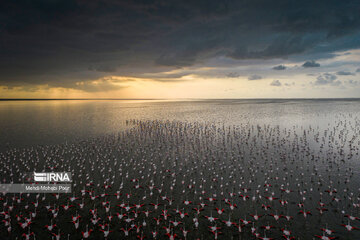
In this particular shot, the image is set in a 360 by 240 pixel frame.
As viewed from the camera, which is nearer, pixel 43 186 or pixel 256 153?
pixel 43 186

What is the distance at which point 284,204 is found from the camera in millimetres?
30969

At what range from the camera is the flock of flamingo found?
25.9 meters

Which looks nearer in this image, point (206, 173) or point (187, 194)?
point (187, 194)

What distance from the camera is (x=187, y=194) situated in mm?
34188

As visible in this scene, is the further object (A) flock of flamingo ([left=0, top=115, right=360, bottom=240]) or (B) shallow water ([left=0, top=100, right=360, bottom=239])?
(B) shallow water ([left=0, top=100, right=360, bottom=239])

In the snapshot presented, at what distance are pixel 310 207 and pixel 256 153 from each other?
968 inches

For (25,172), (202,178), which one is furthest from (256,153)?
(25,172)

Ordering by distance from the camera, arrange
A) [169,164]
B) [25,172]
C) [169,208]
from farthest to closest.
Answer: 1. [169,164]
2. [25,172]
3. [169,208]

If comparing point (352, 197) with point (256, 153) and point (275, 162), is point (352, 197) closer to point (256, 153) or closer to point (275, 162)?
point (275, 162)

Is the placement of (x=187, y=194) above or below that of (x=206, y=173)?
below

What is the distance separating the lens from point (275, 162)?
4797cm

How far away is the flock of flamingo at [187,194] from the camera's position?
2591cm

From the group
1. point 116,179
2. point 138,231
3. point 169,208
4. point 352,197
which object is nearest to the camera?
point 138,231

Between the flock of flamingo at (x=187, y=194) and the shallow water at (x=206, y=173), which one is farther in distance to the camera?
the shallow water at (x=206, y=173)
